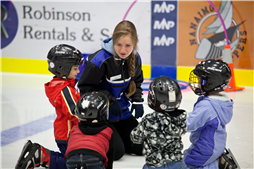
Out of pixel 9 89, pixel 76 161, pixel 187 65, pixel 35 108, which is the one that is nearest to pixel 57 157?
pixel 76 161

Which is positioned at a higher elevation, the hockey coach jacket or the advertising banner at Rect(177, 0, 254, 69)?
the advertising banner at Rect(177, 0, 254, 69)

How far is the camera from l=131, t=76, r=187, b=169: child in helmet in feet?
5.68

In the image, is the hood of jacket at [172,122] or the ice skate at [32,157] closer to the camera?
the hood of jacket at [172,122]

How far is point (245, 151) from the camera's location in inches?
108

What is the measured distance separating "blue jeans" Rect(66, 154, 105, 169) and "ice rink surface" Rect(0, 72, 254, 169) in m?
0.68

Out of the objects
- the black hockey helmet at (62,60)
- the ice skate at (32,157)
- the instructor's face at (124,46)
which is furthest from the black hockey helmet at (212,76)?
the ice skate at (32,157)

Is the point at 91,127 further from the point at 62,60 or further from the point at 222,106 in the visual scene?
the point at 222,106

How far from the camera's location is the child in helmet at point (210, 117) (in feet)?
6.78

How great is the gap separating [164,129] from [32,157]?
3.35 feet

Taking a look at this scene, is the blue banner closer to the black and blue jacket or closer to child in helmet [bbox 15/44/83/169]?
the black and blue jacket

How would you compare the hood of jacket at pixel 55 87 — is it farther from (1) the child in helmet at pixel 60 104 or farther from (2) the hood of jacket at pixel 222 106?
(2) the hood of jacket at pixel 222 106

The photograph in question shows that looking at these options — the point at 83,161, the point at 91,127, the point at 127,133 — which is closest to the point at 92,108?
the point at 91,127

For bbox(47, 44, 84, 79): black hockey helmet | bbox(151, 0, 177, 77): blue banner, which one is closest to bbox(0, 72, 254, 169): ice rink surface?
bbox(47, 44, 84, 79): black hockey helmet

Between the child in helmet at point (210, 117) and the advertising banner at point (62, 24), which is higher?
the advertising banner at point (62, 24)
